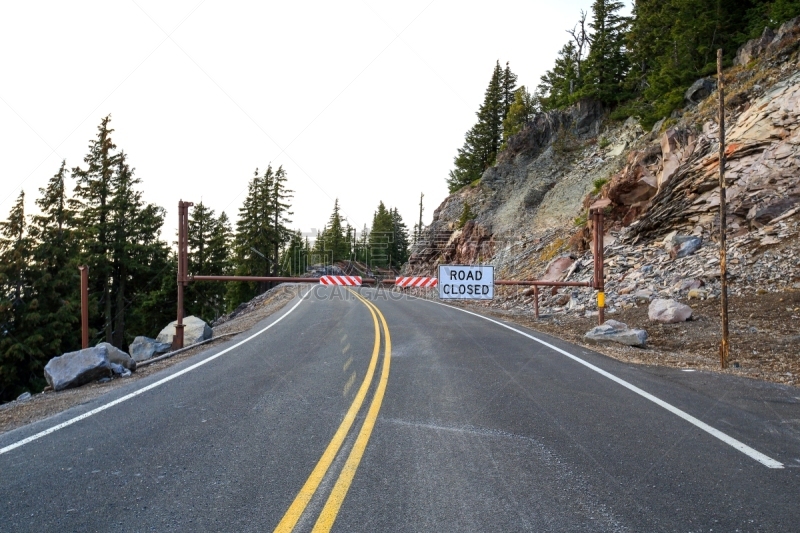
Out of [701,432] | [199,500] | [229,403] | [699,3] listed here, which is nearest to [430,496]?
[199,500]

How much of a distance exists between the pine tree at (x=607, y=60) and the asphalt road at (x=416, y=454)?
42.3 metres

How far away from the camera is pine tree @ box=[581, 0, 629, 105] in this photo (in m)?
44.6

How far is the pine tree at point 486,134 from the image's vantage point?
61625 millimetres

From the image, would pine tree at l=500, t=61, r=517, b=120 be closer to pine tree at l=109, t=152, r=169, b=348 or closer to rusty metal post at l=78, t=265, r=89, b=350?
pine tree at l=109, t=152, r=169, b=348

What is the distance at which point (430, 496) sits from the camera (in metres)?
3.81

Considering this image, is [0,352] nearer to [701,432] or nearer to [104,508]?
Result: [104,508]

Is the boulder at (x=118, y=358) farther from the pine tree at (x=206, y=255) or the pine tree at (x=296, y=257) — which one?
the pine tree at (x=296, y=257)

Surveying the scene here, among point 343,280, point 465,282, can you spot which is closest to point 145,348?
point 343,280

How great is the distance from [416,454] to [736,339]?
10.4m

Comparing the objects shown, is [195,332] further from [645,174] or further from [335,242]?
[335,242]

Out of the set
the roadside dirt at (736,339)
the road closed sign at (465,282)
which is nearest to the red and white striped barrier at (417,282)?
the road closed sign at (465,282)

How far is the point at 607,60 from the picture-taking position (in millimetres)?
46188

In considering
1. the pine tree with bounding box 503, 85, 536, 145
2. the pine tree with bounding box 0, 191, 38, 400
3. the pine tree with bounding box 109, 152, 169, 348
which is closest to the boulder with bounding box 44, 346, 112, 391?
the pine tree with bounding box 0, 191, 38, 400

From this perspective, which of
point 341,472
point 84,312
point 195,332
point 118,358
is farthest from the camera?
point 195,332
